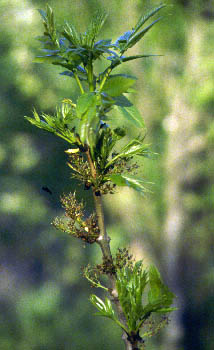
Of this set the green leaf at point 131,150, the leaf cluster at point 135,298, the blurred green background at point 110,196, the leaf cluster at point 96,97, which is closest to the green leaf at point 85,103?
the leaf cluster at point 96,97

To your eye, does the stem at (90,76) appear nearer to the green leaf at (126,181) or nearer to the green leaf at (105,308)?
the green leaf at (126,181)

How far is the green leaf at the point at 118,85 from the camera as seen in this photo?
21.4 inches

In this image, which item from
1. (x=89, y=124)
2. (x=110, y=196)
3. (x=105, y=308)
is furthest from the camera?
(x=110, y=196)

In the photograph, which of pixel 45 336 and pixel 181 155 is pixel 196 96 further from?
pixel 45 336

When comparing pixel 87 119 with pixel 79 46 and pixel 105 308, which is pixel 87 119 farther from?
pixel 105 308

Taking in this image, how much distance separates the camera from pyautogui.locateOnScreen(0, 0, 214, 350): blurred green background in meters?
1.00

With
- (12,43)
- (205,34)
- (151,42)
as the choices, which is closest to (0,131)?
(12,43)

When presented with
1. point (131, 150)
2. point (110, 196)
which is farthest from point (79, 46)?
point (110, 196)

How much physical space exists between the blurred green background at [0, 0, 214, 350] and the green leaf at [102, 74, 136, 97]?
445 millimetres

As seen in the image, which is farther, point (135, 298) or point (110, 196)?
point (110, 196)

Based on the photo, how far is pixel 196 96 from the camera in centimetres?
102

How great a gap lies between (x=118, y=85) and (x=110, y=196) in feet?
1.63

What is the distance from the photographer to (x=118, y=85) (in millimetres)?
549

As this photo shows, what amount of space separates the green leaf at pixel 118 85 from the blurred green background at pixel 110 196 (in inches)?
17.5
